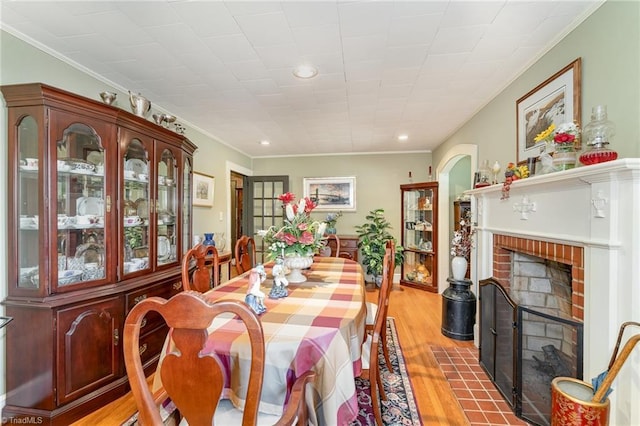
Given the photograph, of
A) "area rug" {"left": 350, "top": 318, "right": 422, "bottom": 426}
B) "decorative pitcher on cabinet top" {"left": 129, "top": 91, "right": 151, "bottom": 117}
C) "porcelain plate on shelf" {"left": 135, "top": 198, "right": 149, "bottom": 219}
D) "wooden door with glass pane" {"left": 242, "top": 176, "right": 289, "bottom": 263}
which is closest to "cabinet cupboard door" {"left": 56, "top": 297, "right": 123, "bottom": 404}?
"porcelain plate on shelf" {"left": 135, "top": 198, "right": 149, "bottom": 219}

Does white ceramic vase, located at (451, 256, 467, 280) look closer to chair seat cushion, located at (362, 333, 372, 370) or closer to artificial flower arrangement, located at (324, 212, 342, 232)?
chair seat cushion, located at (362, 333, 372, 370)

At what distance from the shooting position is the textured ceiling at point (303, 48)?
5.09 ft

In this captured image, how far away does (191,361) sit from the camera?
2.73ft

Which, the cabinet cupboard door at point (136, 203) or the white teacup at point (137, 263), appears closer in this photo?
the cabinet cupboard door at point (136, 203)

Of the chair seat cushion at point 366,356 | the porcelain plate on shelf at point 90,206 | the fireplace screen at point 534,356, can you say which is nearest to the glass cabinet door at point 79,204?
the porcelain plate on shelf at point 90,206

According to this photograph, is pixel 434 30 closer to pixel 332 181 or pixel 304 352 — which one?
pixel 304 352

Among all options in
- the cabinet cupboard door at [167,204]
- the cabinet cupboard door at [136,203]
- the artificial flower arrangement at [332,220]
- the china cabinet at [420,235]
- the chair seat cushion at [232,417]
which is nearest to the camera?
the chair seat cushion at [232,417]

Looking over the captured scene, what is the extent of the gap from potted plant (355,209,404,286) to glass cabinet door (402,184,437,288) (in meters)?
0.24

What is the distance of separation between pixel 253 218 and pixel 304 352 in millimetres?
4406

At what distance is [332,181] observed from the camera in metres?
5.35

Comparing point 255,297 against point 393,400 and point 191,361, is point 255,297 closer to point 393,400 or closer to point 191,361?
point 191,361

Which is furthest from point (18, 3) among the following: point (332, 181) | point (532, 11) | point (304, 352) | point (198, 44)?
point (332, 181)

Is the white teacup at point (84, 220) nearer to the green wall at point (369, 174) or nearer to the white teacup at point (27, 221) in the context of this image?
the white teacup at point (27, 221)

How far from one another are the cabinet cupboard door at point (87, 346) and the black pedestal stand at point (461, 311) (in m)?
2.92
